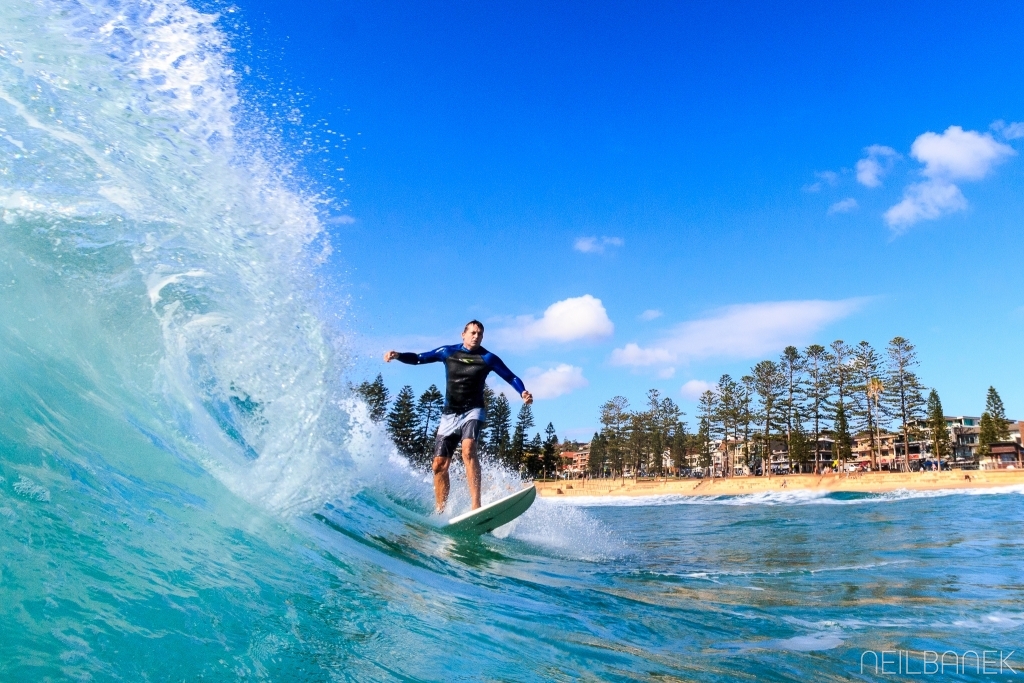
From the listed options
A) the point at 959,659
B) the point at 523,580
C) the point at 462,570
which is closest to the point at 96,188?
the point at 462,570

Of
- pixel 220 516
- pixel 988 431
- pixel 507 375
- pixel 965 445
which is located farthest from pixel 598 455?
pixel 220 516

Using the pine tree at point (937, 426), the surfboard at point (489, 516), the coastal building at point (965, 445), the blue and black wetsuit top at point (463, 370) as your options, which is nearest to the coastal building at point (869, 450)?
the coastal building at point (965, 445)

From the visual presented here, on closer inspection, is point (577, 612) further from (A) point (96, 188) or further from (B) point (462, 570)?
(A) point (96, 188)

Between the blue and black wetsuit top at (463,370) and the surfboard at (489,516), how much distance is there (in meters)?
0.96

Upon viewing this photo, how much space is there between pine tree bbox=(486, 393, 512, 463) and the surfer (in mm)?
56959

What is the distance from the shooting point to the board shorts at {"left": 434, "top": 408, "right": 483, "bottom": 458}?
602cm

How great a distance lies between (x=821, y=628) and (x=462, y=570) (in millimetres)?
2303

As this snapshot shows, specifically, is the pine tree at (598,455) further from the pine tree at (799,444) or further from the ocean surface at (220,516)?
the ocean surface at (220,516)

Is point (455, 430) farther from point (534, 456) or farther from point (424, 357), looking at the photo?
point (534, 456)

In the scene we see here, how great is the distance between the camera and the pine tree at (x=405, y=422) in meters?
56.3

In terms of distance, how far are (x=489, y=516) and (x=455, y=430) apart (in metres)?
0.88

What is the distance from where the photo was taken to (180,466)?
12.4ft

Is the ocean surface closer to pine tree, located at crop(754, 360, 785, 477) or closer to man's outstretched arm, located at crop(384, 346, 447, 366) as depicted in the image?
man's outstretched arm, located at crop(384, 346, 447, 366)

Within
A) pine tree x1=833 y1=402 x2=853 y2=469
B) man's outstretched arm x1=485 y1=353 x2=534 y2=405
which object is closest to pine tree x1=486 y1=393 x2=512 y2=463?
pine tree x1=833 y1=402 x2=853 y2=469
